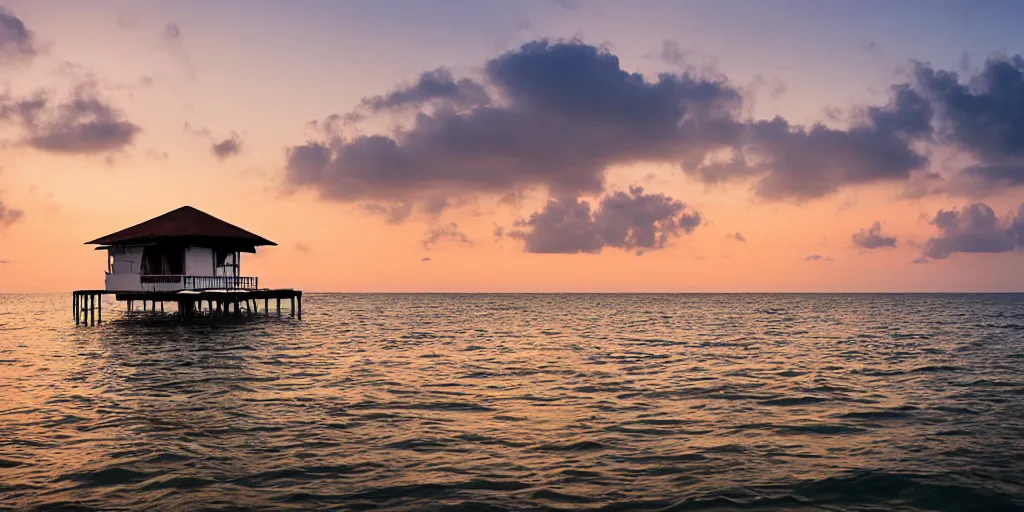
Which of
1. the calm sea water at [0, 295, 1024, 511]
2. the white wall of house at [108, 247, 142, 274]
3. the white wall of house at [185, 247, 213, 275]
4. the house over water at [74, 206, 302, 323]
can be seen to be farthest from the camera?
the white wall of house at [108, 247, 142, 274]

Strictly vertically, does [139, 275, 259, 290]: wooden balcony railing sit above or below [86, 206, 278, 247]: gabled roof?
below

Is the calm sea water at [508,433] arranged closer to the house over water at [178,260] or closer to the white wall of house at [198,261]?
the house over water at [178,260]

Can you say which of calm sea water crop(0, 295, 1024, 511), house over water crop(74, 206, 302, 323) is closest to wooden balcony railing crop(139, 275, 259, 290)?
house over water crop(74, 206, 302, 323)

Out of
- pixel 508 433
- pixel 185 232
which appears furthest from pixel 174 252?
pixel 508 433

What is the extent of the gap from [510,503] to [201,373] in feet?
58.0

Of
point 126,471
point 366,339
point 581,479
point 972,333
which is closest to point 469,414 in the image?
point 581,479

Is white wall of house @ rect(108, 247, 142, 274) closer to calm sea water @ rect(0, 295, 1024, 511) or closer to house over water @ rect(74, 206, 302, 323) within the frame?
house over water @ rect(74, 206, 302, 323)

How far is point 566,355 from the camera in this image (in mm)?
31391

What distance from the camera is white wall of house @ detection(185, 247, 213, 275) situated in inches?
2015

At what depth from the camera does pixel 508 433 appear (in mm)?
14164

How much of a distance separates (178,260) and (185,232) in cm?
289

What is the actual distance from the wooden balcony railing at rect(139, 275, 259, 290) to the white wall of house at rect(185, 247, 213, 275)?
0.58 meters

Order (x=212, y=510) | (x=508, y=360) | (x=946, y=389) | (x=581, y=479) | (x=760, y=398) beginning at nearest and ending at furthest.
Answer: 1. (x=212, y=510)
2. (x=581, y=479)
3. (x=760, y=398)
4. (x=946, y=389)
5. (x=508, y=360)

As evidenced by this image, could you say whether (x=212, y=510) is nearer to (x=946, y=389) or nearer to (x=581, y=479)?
(x=581, y=479)
